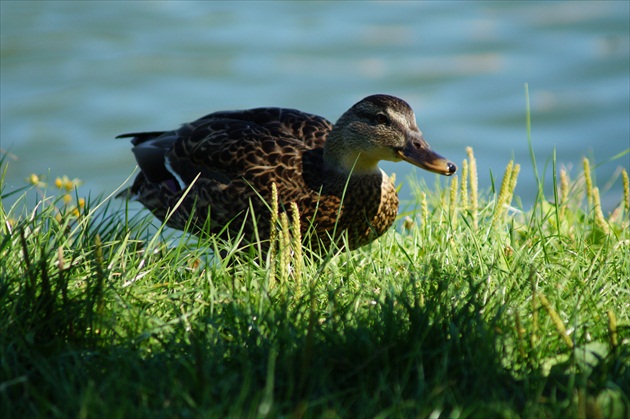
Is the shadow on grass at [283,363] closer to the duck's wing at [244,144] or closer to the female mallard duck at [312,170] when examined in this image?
the female mallard duck at [312,170]

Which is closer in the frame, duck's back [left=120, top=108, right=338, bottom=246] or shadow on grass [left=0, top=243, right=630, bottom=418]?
shadow on grass [left=0, top=243, right=630, bottom=418]

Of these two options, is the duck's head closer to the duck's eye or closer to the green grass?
the duck's eye

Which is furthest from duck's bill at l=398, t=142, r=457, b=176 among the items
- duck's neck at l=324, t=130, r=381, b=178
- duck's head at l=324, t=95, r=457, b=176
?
duck's neck at l=324, t=130, r=381, b=178

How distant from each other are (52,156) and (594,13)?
21.3 feet

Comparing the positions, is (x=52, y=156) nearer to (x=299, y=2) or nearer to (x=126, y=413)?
(x=299, y=2)

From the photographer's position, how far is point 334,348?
305cm

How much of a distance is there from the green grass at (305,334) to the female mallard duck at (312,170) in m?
0.80

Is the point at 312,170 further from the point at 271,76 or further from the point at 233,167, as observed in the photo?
the point at 271,76

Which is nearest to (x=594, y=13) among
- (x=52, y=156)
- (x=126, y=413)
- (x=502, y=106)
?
(x=502, y=106)

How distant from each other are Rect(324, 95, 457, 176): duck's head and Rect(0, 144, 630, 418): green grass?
849 millimetres

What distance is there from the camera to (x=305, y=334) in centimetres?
314

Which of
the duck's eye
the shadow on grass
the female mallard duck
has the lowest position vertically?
the shadow on grass

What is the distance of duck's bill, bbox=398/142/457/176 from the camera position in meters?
4.52

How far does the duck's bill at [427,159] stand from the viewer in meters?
4.52
